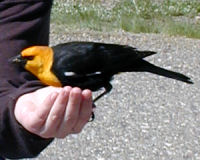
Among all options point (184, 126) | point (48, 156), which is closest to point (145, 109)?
point (184, 126)

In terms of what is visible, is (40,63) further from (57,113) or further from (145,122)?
(145,122)

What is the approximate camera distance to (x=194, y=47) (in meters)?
4.53

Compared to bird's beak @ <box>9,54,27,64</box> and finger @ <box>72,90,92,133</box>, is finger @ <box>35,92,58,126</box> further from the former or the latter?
bird's beak @ <box>9,54,27,64</box>

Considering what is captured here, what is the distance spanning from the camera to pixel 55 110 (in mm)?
1103

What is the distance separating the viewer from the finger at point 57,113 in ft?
3.54

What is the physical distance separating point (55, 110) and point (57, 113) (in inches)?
0.4

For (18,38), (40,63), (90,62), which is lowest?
(90,62)

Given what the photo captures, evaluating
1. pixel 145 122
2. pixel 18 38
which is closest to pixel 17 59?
pixel 18 38

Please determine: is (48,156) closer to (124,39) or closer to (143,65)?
(143,65)

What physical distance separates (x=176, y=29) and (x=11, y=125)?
3726 mm

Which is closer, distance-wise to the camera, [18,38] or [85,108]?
[85,108]

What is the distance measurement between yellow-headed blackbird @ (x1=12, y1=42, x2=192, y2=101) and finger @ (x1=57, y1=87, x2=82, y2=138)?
0.35 metres

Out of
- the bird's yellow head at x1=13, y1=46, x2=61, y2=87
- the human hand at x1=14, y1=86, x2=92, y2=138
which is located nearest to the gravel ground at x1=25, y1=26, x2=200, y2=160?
the bird's yellow head at x1=13, y1=46, x2=61, y2=87

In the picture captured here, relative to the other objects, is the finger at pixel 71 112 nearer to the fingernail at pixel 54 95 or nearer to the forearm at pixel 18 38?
the fingernail at pixel 54 95
